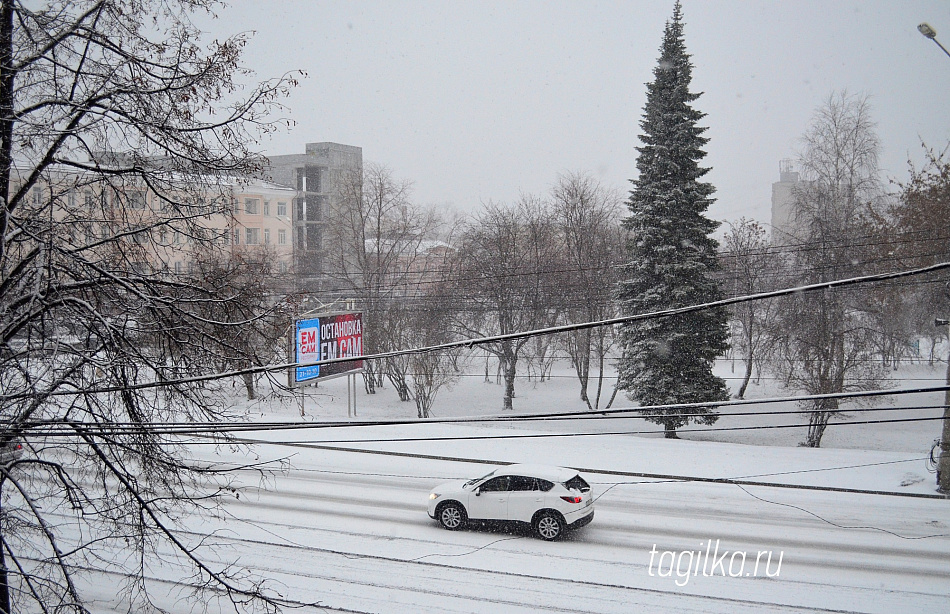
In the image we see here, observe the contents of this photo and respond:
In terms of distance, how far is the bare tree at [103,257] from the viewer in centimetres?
441

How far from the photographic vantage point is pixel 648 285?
21.5 meters

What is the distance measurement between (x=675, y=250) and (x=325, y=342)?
38.6ft

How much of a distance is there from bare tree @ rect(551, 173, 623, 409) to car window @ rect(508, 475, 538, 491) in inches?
557

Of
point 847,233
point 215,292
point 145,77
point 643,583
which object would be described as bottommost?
point 643,583

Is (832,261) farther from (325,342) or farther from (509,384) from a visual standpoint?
(325,342)

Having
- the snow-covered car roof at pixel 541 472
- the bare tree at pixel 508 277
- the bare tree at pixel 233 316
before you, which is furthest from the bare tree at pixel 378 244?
the bare tree at pixel 233 316

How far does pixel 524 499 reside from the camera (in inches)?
435

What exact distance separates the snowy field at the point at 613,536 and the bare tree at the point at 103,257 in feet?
3.01

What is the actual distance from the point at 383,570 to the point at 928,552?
8.27 m

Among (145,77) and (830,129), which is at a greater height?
(830,129)

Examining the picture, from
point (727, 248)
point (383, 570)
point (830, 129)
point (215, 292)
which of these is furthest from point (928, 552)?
point (727, 248)

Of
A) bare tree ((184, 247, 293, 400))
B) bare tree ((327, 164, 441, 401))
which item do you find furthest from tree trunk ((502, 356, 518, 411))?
bare tree ((184, 247, 293, 400))

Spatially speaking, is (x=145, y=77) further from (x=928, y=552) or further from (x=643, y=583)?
(x=928, y=552)

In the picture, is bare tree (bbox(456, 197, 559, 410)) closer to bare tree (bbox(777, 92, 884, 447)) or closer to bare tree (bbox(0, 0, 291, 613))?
bare tree (bbox(777, 92, 884, 447))
